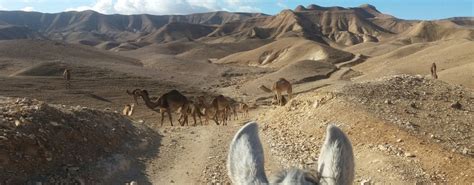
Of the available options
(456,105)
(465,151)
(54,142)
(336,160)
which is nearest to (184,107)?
(456,105)

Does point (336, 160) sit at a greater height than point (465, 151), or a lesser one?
greater

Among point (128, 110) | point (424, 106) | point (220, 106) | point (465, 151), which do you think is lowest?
point (128, 110)

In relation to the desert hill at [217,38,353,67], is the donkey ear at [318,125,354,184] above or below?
above

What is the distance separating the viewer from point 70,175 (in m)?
9.86

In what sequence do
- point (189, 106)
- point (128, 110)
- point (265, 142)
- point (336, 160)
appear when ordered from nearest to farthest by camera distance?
point (336, 160), point (265, 142), point (189, 106), point (128, 110)

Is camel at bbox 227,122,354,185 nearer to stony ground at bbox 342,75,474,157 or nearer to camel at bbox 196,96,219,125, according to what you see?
stony ground at bbox 342,75,474,157

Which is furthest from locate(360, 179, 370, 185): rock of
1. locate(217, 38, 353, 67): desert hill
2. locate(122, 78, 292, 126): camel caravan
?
locate(217, 38, 353, 67): desert hill

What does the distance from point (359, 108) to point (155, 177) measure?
614cm

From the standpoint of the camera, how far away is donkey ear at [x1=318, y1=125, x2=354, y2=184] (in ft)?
8.37

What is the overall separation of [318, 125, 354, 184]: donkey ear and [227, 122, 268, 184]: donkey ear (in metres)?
0.32

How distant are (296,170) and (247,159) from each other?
0.83 ft

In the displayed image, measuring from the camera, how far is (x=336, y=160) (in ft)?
8.43

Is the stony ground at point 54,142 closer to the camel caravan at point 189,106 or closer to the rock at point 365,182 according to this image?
the rock at point 365,182

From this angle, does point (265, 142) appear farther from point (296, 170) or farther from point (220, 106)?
point (296, 170)
